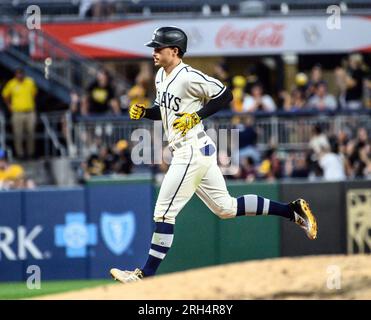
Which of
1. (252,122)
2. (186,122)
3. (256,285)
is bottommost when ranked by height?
(256,285)

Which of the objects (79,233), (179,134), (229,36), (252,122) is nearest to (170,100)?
(179,134)

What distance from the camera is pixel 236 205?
11.1m

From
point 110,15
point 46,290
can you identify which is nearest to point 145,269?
point 46,290

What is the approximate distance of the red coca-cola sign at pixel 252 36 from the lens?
22250mm

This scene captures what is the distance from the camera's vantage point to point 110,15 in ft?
75.0

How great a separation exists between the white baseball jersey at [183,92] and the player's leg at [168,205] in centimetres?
26

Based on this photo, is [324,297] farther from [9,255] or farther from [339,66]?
[339,66]

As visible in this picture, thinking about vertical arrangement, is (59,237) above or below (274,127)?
below

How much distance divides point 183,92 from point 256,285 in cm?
198

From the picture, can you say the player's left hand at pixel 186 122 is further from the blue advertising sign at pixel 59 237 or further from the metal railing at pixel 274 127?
the metal railing at pixel 274 127

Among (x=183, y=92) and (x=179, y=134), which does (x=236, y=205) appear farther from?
(x=183, y=92)

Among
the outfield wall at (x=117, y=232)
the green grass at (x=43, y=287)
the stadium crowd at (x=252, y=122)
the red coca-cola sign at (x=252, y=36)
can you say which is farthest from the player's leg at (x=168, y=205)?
the red coca-cola sign at (x=252, y=36)

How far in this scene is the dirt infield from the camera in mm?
11031
